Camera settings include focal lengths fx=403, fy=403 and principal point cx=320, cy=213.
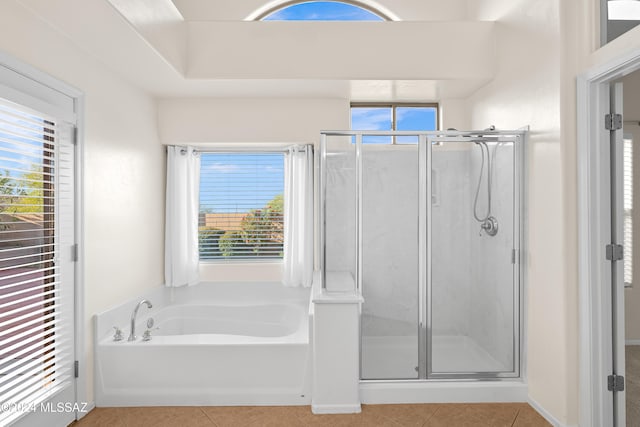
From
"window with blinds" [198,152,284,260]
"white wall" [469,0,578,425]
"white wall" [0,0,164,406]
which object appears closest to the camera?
"white wall" [0,0,164,406]

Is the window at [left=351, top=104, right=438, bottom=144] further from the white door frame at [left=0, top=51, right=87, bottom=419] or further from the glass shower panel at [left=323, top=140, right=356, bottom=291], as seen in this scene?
the white door frame at [left=0, top=51, right=87, bottom=419]

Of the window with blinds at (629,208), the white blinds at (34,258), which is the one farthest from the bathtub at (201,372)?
the window with blinds at (629,208)

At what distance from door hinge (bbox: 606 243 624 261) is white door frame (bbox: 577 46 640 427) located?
1.2 inches

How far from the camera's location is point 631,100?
11.3 feet

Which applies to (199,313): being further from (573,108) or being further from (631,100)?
(631,100)

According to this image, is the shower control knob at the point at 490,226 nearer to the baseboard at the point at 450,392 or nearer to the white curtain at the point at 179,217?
the baseboard at the point at 450,392

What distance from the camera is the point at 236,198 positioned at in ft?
13.5

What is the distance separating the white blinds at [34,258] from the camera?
1.99m

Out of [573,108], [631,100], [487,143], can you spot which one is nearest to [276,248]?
[487,143]

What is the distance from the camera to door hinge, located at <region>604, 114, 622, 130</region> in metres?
2.23

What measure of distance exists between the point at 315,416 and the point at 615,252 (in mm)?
2018

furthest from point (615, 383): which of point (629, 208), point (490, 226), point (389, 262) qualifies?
point (629, 208)

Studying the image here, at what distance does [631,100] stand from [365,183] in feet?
8.48

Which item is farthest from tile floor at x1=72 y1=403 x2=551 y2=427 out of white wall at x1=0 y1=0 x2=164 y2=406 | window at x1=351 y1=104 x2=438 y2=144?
window at x1=351 y1=104 x2=438 y2=144
